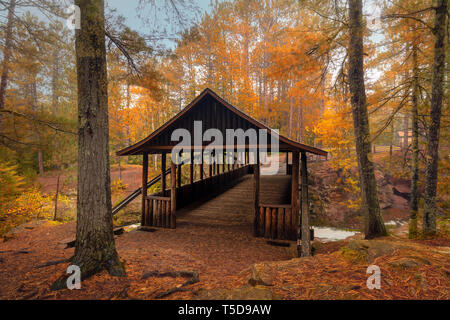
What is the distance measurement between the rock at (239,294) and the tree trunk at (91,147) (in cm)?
174

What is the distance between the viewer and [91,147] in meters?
3.63

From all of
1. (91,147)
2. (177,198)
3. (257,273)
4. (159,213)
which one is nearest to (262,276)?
(257,273)

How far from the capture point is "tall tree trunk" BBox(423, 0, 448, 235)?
19.0ft

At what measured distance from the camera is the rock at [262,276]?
271cm

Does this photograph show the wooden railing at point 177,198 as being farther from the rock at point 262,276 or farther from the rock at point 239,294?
the rock at point 239,294

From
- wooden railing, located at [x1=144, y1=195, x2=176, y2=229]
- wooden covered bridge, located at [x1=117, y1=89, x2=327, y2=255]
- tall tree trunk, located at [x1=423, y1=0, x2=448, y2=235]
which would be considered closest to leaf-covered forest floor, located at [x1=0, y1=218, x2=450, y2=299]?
tall tree trunk, located at [x1=423, y1=0, x2=448, y2=235]

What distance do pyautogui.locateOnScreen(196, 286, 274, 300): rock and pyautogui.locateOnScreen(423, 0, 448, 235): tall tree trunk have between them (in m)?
6.23

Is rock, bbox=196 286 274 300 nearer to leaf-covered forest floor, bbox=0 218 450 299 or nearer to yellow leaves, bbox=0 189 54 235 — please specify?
leaf-covered forest floor, bbox=0 218 450 299

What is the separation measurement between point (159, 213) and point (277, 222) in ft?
13.1

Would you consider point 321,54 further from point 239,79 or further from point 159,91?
point 239,79

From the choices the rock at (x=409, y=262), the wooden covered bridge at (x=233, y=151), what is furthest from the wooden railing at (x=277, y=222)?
the rock at (x=409, y=262)
